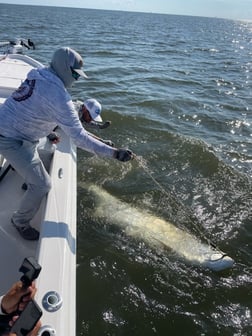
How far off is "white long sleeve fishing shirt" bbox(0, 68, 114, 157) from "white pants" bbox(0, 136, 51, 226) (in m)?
0.11

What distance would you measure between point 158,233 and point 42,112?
11.4 feet

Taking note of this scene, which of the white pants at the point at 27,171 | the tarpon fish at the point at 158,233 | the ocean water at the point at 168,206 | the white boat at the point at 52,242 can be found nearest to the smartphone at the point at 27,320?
the white boat at the point at 52,242

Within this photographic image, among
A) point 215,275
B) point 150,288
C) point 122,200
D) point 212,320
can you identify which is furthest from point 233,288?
point 122,200

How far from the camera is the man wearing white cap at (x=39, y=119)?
4164mm

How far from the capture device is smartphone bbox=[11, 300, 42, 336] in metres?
2.94

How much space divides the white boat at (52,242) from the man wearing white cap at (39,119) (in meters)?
0.39

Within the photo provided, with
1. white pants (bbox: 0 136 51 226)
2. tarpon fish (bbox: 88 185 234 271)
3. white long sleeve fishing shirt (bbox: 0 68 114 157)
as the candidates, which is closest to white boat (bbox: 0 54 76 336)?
white pants (bbox: 0 136 51 226)

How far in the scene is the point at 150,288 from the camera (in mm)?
5816

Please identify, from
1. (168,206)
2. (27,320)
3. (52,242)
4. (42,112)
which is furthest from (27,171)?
(168,206)

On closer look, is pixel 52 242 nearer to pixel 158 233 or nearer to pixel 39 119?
pixel 39 119

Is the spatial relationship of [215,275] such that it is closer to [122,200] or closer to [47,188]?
[122,200]

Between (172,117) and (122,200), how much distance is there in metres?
5.85

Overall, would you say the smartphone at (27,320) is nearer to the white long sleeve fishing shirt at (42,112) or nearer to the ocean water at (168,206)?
the white long sleeve fishing shirt at (42,112)

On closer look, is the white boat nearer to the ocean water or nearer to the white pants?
the white pants
